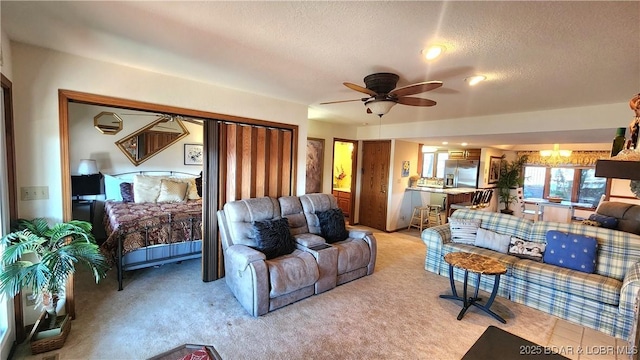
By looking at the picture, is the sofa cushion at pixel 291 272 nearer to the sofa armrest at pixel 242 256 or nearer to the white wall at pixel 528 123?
the sofa armrest at pixel 242 256

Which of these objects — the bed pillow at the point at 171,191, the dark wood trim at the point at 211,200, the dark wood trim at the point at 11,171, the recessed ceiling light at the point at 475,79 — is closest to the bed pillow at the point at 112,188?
the bed pillow at the point at 171,191

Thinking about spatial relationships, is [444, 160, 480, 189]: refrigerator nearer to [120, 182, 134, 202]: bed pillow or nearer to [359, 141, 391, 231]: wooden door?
[359, 141, 391, 231]: wooden door

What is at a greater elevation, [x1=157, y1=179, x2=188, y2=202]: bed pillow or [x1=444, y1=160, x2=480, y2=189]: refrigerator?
[x1=444, y1=160, x2=480, y2=189]: refrigerator

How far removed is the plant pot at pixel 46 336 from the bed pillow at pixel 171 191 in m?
2.56

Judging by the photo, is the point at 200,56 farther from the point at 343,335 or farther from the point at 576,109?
the point at 576,109

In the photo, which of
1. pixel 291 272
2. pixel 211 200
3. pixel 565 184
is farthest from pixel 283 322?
pixel 565 184

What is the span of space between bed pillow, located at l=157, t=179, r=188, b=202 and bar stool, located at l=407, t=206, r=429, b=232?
4848mm

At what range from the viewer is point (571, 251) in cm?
309

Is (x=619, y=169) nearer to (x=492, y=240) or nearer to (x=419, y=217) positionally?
(x=492, y=240)

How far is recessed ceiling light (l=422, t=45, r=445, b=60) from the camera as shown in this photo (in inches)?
77.9

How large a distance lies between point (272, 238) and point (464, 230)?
8.85 ft

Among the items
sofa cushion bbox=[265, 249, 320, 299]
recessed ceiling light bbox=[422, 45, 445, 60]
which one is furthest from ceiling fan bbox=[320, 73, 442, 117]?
sofa cushion bbox=[265, 249, 320, 299]

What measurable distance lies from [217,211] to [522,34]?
3.35 metres

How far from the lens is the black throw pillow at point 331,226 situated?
371 cm
